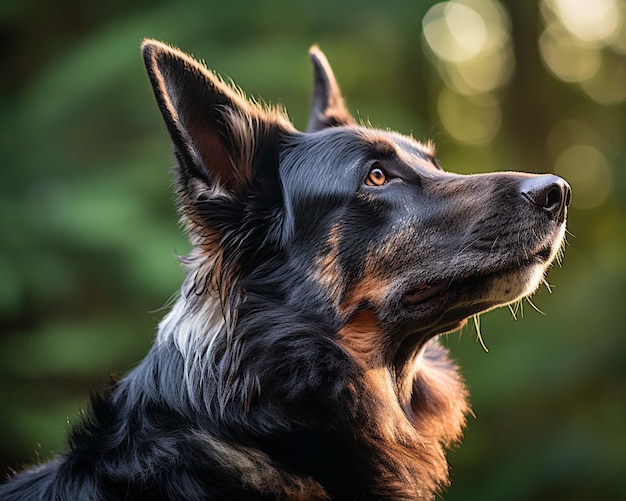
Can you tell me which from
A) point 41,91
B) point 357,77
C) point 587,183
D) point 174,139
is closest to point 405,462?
point 174,139

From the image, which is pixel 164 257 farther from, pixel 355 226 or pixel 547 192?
pixel 547 192

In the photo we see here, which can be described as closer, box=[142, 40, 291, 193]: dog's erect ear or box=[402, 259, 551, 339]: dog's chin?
box=[142, 40, 291, 193]: dog's erect ear

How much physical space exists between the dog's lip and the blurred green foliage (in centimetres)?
373

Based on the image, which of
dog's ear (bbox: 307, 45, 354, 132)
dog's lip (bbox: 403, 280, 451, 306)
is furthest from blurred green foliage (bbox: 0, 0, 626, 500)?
dog's lip (bbox: 403, 280, 451, 306)

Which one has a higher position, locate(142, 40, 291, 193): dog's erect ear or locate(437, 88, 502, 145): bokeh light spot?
locate(142, 40, 291, 193): dog's erect ear

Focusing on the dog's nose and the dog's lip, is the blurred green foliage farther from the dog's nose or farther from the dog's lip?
the dog's nose

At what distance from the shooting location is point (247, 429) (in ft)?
9.52

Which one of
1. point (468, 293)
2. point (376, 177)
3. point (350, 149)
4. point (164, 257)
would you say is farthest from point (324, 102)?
point (164, 257)

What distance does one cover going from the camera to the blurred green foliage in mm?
6531

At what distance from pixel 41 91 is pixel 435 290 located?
209 inches

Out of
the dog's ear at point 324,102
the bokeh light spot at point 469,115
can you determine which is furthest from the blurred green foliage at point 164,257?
the dog's ear at point 324,102

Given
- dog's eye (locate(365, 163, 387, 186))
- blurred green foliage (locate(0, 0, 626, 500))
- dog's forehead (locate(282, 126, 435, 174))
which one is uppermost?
dog's forehead (locate(282, 126, 435, 174))

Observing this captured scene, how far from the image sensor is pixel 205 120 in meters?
3.00

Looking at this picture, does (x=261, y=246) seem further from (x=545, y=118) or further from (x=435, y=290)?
(x=545, y=118)
